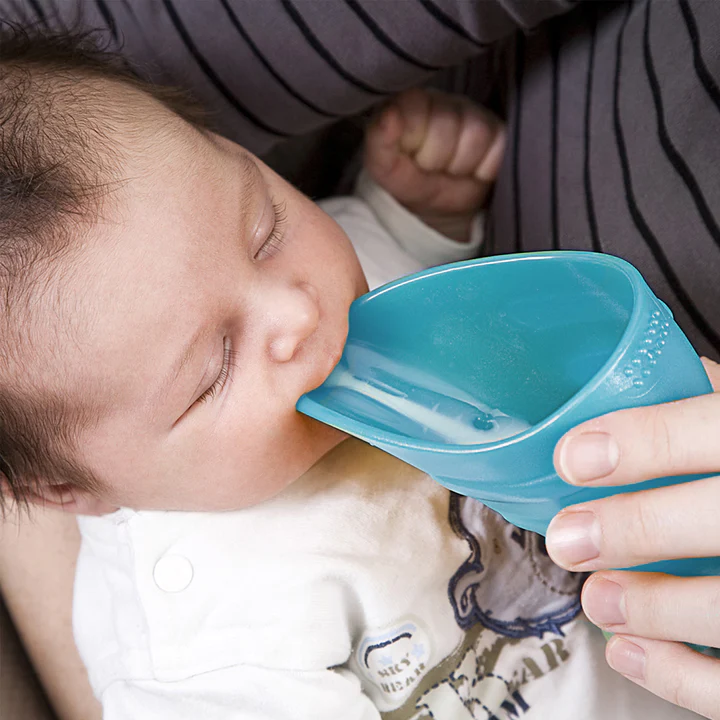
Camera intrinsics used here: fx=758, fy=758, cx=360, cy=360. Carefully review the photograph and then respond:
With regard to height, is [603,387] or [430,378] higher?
[603,387]

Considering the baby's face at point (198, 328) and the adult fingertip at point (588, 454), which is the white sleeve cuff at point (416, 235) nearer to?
the baby's face at point (198, 328)

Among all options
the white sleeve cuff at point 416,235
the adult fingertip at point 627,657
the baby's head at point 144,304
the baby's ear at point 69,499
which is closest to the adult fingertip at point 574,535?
the adult fingertip at point 627,657

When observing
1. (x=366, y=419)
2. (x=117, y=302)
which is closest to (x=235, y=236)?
(x=117, y=302)

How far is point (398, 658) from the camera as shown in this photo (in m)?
0.97

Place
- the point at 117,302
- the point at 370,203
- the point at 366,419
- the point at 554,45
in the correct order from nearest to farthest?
the point at 117,302, the point at 366,419, the point at 554,45, the point at 370,203

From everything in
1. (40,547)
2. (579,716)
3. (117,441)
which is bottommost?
(579,716)

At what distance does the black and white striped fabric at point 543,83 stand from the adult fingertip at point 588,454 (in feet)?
1.23

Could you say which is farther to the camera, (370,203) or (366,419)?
(370,203)

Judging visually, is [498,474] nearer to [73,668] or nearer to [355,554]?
[355,554]

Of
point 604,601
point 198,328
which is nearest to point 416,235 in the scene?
point 198,328

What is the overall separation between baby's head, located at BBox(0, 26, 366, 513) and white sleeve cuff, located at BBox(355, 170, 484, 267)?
48 centimetres

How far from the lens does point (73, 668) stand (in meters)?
1.16

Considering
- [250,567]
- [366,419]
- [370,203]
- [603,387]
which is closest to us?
[603,387]

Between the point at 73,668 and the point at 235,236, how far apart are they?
745 mm
